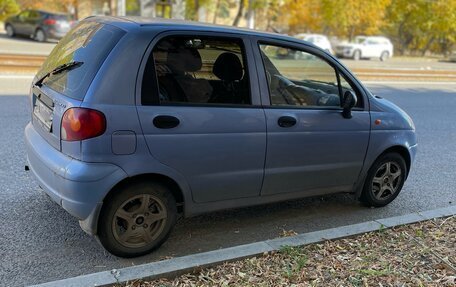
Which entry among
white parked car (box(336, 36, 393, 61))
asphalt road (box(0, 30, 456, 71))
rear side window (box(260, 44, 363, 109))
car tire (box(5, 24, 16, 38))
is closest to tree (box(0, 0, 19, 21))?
asphalt road (box(0, 30, 456, 71))

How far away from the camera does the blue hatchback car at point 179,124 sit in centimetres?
323

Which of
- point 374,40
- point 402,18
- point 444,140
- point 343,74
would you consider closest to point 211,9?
point 374,40

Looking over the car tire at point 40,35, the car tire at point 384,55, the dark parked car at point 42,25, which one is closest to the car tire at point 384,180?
the dark parked car at point 42,25

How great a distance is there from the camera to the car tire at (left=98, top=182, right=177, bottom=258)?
3359mm

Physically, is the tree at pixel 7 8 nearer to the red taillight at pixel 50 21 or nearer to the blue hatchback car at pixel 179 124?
the red taillight at pixel 50 21

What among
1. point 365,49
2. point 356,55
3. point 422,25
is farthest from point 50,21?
point 422,25

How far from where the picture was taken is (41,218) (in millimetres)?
4121

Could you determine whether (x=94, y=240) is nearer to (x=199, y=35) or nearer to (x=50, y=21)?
(x=199, y=35)

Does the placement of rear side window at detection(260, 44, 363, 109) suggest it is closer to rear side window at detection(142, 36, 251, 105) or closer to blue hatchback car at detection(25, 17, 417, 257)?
blue hatchback car at detection(25, 17, 417, 257)

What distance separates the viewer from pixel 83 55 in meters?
3.44

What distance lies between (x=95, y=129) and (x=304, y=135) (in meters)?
1.84

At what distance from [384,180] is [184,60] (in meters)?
2.60

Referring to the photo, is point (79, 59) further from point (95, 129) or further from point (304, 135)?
point (304, 135)

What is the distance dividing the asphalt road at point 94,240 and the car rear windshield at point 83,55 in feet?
4.10
